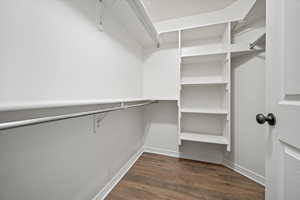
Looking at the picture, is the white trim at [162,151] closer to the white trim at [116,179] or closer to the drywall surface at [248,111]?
the white trim at [116,179]

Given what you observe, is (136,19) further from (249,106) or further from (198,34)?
(249,106)

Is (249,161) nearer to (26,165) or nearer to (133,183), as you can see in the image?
(133,183)

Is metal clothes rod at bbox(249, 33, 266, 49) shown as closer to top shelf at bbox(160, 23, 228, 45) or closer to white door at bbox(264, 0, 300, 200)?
top shelf at bbox(160, 23, 228, 45)

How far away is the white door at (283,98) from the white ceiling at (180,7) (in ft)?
4.32

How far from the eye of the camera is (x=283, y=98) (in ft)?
1.70

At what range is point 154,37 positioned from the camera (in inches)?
75.7

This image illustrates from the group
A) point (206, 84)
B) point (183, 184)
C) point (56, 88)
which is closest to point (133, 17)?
point (56, 88)

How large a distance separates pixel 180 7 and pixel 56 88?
188 centimetres

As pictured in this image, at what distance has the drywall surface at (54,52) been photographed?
0.60 m

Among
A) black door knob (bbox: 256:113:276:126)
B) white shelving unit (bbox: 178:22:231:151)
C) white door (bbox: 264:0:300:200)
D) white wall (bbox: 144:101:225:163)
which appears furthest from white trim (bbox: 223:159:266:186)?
black door knob (bbox: 256:113:276:126)

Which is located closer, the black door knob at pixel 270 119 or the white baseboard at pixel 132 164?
the black door knob at pixel 270 119

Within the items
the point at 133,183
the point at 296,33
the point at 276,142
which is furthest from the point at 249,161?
the point at 296,33

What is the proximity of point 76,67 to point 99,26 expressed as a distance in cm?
51

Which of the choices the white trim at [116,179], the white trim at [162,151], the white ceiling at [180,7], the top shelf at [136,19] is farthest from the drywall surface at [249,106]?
the white trim at [116,179]
